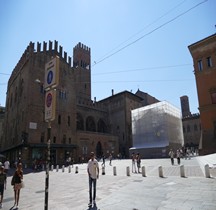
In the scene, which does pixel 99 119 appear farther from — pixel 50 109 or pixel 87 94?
pixel 50 109

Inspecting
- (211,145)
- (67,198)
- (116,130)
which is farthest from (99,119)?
(67,198)

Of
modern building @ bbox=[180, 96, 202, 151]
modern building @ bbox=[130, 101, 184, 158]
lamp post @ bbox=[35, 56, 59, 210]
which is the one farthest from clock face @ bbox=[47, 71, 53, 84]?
modern building @ bbox=[180, 96, 202, 151]

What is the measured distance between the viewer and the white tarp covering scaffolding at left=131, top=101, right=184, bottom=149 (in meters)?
38.2

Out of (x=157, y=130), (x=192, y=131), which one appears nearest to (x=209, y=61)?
(x=157, y=130)

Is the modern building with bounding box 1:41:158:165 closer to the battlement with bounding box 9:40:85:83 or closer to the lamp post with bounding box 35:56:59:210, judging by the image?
the battlement with bounding box 9:40:85:83

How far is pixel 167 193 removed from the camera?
26.1 ft

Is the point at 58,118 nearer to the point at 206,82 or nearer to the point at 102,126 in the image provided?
the point at 102,126

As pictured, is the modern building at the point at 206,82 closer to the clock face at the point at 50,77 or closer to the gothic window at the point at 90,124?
the clock face at the point at 50,77

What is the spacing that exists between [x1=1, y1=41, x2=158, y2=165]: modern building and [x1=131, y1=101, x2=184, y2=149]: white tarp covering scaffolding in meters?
8.89

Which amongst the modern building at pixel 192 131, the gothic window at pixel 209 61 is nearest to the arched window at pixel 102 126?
the modern building at pixel 192 131

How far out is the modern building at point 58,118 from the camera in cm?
3366

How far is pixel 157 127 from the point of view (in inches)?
1554

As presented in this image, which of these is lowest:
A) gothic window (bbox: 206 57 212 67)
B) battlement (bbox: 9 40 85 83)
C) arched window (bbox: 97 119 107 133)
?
arched window (bbox: 97 119 107 133)

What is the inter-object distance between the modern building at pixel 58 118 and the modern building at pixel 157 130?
8.89m
